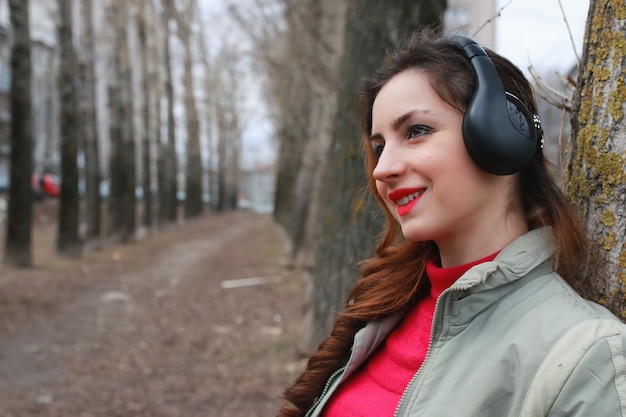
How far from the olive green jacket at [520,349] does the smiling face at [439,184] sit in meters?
0.10

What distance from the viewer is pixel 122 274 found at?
47.4 feet

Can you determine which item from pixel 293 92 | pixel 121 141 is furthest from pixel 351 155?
pixel 293 92

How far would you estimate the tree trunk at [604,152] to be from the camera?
5.70 ft

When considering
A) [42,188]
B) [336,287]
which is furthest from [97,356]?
[42,188]

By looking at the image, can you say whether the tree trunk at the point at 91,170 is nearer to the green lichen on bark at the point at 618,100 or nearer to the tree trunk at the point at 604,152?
the tree trunk at the point at 604,152

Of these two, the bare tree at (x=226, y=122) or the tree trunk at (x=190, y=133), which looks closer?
the tree trunk at (x=190, y=133)

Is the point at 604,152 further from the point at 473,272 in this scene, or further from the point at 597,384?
the point at 597,384

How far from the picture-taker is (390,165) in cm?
175

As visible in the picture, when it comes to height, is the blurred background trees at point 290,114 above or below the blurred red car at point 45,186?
above

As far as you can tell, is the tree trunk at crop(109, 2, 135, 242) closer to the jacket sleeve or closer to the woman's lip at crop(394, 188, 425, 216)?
the woman's lip at crop(394, 188, 425, 216)

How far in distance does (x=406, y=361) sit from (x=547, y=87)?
1116 millimetres

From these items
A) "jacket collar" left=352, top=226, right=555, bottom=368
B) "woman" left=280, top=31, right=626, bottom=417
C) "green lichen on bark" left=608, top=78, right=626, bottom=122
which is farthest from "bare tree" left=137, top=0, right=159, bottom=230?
"jacket collar" left=352, top=226, right=555, bottom=368

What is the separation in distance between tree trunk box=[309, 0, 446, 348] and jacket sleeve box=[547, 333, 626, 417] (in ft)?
10.4

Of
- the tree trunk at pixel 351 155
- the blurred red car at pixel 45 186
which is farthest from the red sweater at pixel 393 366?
the blurred red car at pixel 45 186
